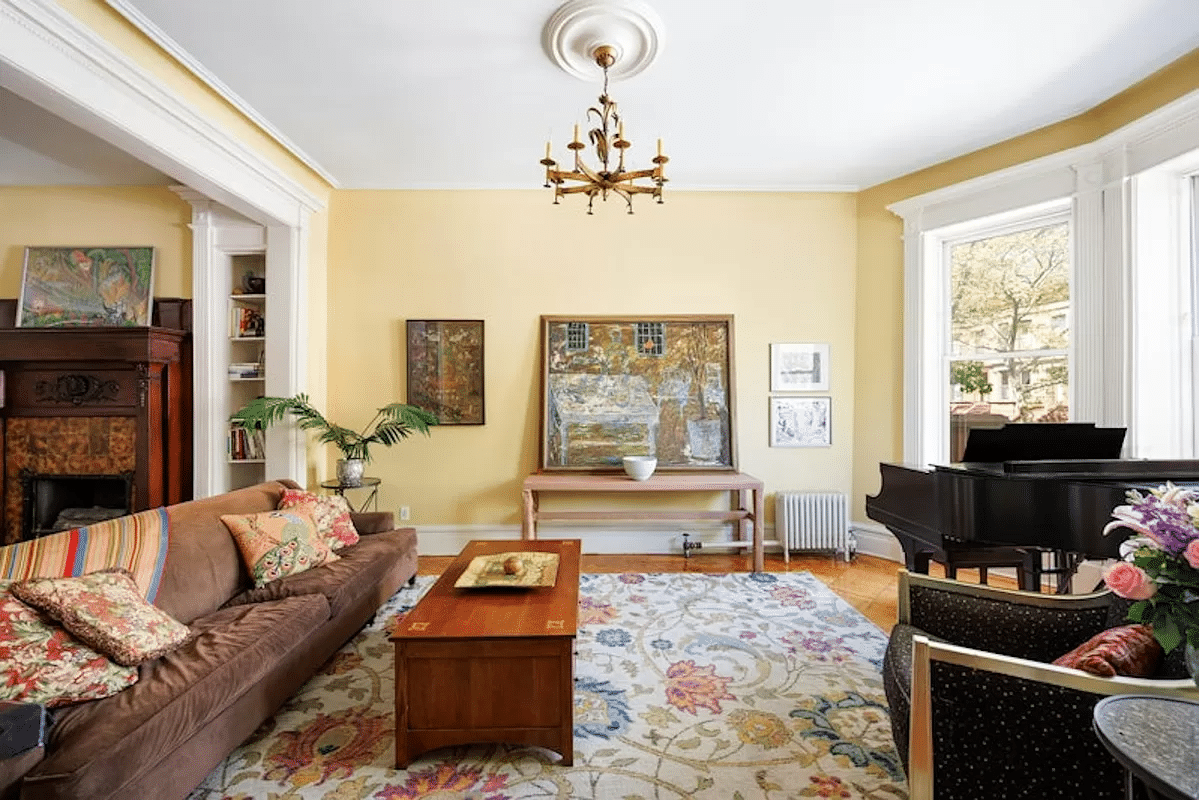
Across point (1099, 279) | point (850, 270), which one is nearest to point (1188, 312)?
point (1099, 279)

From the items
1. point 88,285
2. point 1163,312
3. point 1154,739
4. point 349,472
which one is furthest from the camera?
point 88,285

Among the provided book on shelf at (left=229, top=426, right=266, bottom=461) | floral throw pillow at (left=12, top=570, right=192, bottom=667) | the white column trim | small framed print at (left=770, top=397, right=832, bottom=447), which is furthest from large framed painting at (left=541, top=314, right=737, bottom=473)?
floral throw pillow at (left=12, top=570, right=192, bottom=667)

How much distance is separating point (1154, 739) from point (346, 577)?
294 cm

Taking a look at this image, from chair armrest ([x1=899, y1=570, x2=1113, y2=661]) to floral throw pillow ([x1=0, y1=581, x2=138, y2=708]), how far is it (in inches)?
105

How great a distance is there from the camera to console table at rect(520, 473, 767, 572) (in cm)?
400

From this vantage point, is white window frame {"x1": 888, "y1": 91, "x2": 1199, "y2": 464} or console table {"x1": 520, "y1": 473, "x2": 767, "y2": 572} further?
console table {"x1": 520, "y1": 473, "x2": 767, "y2": 572}

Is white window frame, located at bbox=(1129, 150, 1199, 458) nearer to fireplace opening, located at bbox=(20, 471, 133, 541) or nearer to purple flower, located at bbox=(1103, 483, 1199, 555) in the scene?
purple flower, located at bbox=(1103, 483, 1199, 555)

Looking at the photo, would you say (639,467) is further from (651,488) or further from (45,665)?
(45,665)

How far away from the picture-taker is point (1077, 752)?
1169 millimetres

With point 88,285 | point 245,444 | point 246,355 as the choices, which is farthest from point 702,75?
point 88,285

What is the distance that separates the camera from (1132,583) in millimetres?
1150

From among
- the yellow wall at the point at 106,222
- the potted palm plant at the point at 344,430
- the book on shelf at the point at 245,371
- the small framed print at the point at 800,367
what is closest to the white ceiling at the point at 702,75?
the yellow wall at the point at 106,222

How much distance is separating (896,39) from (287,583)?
410 centimetres

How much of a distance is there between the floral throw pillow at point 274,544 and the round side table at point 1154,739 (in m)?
3.11
